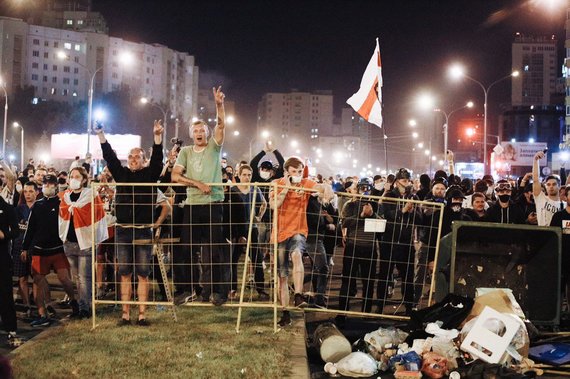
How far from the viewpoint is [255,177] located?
11.3 m

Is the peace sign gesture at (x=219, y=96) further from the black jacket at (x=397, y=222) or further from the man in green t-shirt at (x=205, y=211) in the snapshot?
the black jacket at (x=397, y=222)

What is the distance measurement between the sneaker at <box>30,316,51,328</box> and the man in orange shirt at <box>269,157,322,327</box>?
3.26 meters

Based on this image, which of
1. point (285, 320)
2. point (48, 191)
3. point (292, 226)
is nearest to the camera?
point (285, 320)

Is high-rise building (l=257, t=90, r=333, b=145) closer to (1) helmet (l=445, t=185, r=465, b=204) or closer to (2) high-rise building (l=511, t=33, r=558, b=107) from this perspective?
(2) high-rise building (l=511, t=33, r=558, b=107)

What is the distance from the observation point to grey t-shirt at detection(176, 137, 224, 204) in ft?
27.9

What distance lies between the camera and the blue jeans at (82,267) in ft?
30.6

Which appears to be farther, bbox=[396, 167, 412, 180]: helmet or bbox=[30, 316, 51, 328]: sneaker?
bbox=[396, 167, 412, 180]: helmet

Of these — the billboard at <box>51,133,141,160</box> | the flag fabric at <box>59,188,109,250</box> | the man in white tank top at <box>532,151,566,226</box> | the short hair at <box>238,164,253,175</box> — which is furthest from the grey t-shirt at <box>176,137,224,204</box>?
the billboard at <box>51,133,141,160</box>

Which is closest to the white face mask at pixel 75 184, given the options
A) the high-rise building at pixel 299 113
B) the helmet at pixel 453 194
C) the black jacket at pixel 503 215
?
the helmet at pixel 453 194

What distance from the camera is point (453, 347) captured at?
7219 mm

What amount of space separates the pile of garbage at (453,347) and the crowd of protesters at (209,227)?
1367mm

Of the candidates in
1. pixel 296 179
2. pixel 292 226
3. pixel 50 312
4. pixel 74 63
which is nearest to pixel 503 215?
pixel 296 179

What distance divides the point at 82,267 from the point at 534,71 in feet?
454

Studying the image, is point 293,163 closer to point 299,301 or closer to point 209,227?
point 209,227
